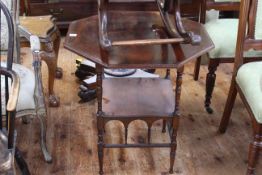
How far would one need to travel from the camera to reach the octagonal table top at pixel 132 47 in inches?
59.7

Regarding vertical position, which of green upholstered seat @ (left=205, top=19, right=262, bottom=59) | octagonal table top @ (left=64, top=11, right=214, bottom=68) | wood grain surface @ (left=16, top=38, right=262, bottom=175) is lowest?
wood grain surface @ (left=16, top=38, right=262, bottom=175)

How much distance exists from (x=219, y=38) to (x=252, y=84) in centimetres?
54

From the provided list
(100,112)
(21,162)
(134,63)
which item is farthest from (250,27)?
(21,162)

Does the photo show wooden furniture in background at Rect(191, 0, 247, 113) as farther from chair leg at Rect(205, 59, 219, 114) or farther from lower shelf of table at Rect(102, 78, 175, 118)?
lower shelf of table at Rect(102, 78, 175, 118)

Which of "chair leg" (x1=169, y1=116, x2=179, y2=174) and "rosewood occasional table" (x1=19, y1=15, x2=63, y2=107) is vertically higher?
"rosewood occasional table" (x1=19, y1=15, x2=63, y2=107)

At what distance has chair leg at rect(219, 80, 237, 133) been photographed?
2.04 m

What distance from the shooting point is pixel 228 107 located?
83.7 inches

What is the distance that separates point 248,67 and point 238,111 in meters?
0.69

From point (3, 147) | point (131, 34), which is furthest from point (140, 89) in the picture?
point (3, 147)

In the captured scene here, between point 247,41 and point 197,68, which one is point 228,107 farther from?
point 197,68

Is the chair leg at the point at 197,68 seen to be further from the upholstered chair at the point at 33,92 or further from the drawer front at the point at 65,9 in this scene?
the upholstered chair at the point at 33,92

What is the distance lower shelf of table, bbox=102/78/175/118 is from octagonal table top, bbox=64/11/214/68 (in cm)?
32

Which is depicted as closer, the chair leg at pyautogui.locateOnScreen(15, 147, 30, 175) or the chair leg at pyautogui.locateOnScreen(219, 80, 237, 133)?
the chair leg at pyautogui.locateOnScreen(15, 147, 30, 175)

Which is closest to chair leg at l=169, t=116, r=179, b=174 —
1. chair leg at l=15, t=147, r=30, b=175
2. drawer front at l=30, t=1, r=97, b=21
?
chair leg at l=15, t=147, r=30, b=175
